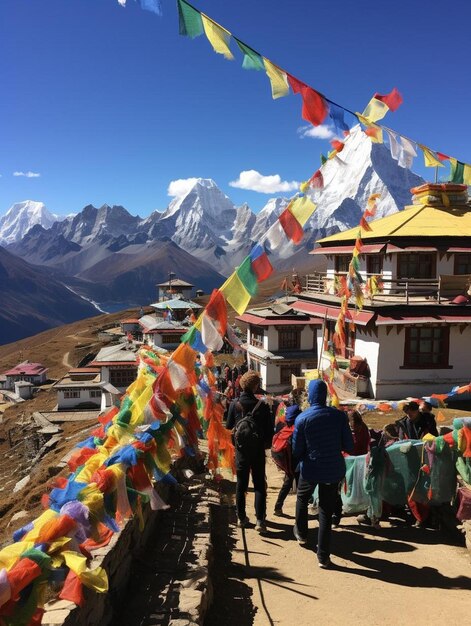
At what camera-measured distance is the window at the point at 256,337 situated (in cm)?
3039

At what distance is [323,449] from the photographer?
5.30 metres

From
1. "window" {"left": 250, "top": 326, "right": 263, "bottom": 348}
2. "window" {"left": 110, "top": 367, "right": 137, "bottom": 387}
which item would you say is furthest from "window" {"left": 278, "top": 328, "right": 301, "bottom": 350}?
"window" {"left": 110, "top": 367, "right": 137, "bottom": 387}

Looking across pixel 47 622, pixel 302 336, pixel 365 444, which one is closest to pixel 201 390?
pixel 365 444

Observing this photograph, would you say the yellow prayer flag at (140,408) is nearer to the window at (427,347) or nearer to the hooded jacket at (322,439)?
the hooded jacket at (322,439)

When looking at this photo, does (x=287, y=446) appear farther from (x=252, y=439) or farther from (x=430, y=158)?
(x=430, y=158)

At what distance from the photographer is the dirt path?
15.2 feet

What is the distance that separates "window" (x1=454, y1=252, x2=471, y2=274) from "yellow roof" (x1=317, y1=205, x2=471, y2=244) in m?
0.93

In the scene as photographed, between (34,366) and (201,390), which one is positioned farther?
Result: (34,366)

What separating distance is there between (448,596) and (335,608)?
1.22m

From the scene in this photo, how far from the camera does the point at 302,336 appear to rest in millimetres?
29438

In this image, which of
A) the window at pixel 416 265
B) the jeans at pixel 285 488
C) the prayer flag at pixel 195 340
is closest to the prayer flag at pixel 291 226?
the prayer flag at pixel 195 340

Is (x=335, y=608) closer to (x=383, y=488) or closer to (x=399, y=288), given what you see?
(x=383, y=488)

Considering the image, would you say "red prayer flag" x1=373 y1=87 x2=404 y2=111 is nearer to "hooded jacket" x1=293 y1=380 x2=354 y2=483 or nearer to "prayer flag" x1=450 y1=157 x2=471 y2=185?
"prayer flag" x1=450 y1=157 x2=471 y2=185

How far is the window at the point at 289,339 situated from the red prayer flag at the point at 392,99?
21622 millimetres
